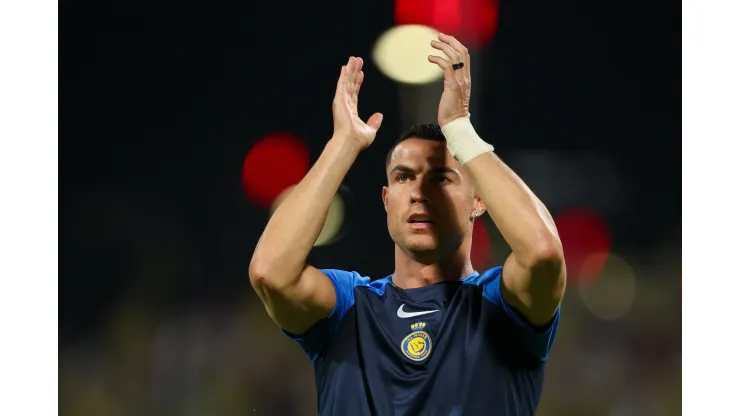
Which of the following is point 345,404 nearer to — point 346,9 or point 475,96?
point 475,96

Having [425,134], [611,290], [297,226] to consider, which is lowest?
[611,290]

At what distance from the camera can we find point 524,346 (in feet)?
4.30

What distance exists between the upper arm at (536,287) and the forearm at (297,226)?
32 centimetres

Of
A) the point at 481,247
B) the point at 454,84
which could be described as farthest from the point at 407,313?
the point at 481,247

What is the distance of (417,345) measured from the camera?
4.33 ft

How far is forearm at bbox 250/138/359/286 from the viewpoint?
125 cm

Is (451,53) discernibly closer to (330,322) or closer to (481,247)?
(330,322)

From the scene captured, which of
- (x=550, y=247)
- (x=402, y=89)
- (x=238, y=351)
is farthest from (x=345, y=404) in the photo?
(x=402, y=89)

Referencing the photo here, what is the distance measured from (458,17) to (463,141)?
3.72ft

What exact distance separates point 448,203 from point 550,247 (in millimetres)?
274

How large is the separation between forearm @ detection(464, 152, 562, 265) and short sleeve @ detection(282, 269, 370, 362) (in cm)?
34

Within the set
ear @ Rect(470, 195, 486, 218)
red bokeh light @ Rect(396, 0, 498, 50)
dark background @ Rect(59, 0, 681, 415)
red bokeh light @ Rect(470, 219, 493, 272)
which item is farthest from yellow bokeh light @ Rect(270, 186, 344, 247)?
ear @ Rect(470, 195, 486, 218)

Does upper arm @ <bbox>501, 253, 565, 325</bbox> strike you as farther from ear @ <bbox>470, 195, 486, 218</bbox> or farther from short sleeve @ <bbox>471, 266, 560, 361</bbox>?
ear @ <bbox>470, 195, 486, 218</bbox>

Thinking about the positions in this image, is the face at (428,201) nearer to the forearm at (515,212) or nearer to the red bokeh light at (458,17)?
the forearm at (515,212)
